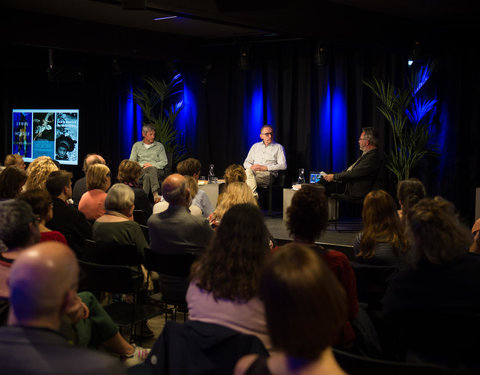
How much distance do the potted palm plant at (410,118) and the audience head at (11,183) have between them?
15.7ft

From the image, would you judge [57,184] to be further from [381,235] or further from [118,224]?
[381,235]

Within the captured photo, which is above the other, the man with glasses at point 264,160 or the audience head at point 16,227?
the man with glasses at point 264,160

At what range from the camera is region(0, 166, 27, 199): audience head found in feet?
15.0

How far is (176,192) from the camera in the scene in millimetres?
3889

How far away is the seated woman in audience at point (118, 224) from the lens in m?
3.99

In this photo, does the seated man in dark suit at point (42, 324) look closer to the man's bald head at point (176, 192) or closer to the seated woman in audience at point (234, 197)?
the man's bald head at point (176, 192)

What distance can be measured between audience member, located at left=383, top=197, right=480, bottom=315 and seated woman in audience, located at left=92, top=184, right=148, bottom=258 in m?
2.07

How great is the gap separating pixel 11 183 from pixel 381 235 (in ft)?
9.82

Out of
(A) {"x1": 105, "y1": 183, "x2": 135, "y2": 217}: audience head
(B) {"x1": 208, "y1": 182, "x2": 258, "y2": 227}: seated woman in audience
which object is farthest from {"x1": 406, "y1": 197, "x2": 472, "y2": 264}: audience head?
(A) {"x1": 105, "y1": 183, "x2": 135, "y2": 217}: audience head

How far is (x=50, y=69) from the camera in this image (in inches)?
389

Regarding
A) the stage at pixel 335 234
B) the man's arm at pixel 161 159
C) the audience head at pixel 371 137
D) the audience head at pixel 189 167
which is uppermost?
the audience head at pixel 371 137

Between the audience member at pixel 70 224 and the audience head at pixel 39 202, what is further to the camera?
the audience member at pixel 70 224

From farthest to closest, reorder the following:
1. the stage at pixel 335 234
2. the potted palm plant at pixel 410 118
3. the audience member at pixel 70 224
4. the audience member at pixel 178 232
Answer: the potted palm plant at pixel 410 118
the stage at pixel 335 234
the audience member at pixel 70 224
the audience member at pixel 178 232

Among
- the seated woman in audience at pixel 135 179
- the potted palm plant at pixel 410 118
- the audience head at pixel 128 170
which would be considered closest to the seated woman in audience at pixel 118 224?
the seated woman in audience at pixel 135 179
